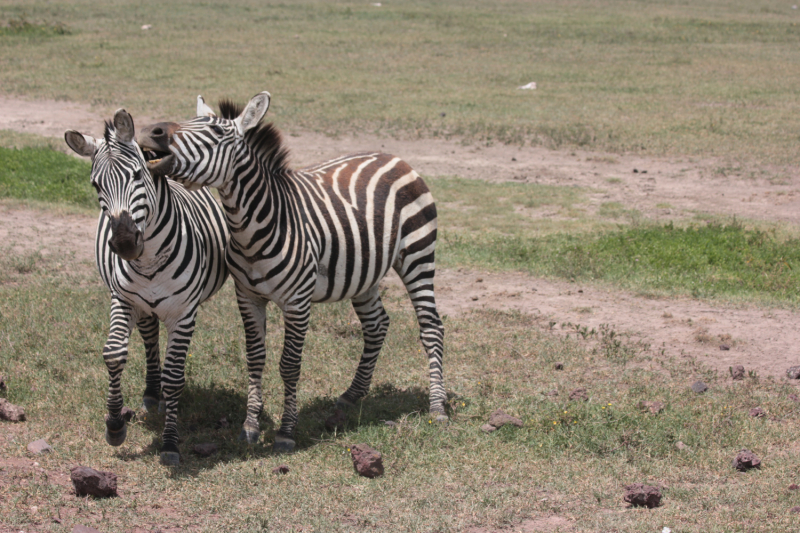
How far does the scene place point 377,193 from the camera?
20.2 feet

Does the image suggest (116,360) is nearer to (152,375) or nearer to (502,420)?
(152,375)

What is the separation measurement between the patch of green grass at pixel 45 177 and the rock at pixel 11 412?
6.05 metres

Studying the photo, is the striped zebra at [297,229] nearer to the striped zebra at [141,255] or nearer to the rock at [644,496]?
the striped zebra at [141,255]

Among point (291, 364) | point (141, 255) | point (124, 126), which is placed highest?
point (124, 126)

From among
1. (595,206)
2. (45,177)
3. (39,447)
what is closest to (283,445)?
(39,447)

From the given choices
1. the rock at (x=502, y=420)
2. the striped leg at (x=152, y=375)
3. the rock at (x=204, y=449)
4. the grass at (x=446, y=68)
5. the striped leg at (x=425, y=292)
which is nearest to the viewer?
the rock at (x=204, y=449)

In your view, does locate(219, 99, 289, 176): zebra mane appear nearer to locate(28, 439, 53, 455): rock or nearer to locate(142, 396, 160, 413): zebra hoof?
locate(142, 396, 160, 413): zebra hoof

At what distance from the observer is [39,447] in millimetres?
5066

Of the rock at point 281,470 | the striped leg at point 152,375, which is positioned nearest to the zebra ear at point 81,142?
the striped leg at point 152,375

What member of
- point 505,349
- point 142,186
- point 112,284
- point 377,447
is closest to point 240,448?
point 377,447

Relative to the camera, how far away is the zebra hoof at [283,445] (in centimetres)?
551

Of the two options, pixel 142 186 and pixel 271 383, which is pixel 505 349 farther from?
pixel 142 186

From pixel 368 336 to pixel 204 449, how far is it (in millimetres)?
1644

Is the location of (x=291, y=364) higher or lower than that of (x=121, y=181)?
lower
